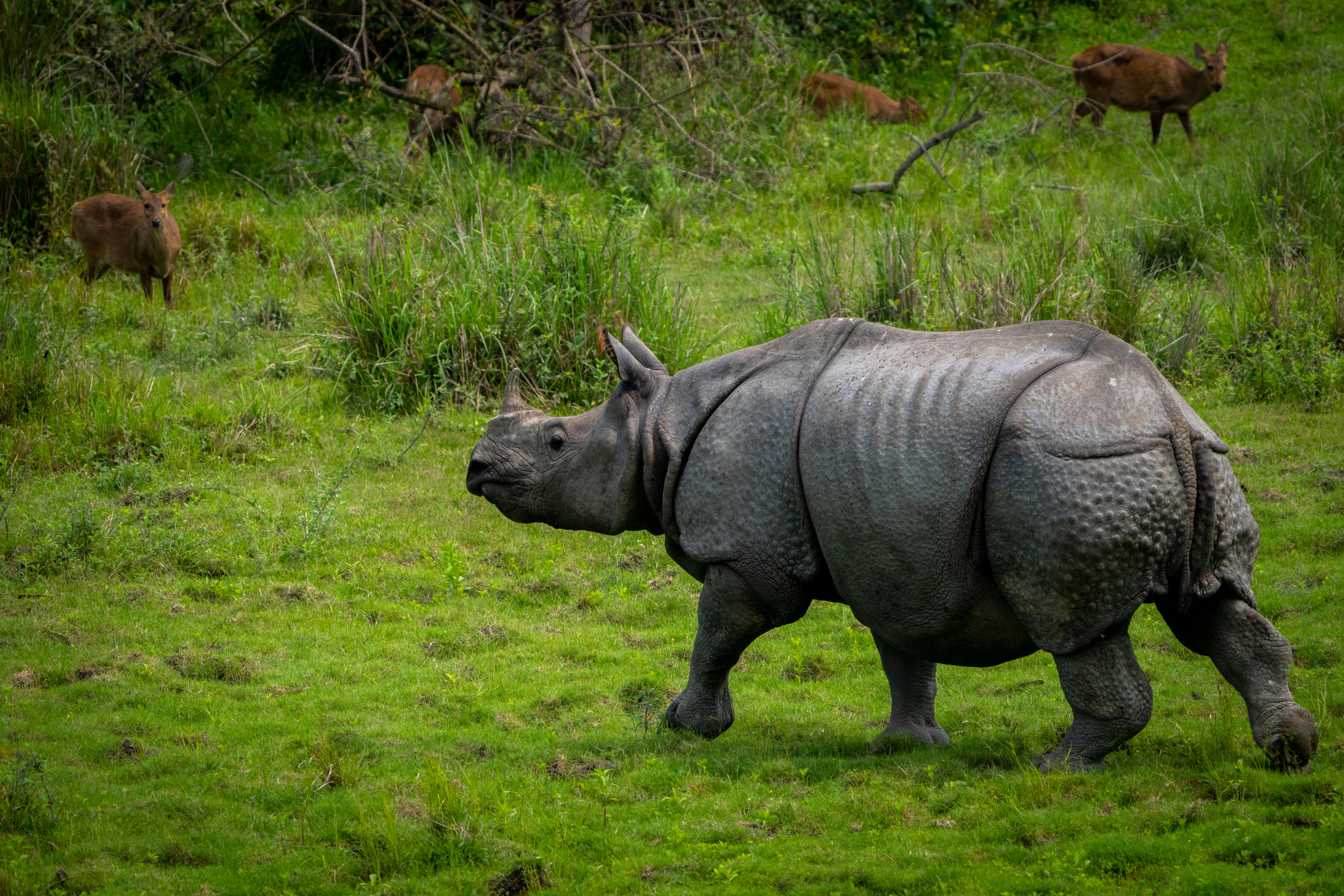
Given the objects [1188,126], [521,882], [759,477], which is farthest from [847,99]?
[521,882]

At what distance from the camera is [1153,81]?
16.5 meters

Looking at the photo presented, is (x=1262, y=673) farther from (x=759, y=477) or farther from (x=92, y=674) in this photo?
(x=92, y=674)

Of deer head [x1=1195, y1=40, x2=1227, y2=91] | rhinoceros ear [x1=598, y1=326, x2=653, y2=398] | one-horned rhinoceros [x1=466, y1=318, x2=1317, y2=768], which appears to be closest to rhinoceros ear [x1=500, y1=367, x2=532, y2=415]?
one-horned rhinoceros [x1=466, y1=318, x2=1317, y2=768]

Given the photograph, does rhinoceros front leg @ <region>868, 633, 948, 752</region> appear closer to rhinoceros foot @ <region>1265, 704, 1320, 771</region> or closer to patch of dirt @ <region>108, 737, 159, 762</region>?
rhinoceros foot @ <region>1265, 704, 1320, 771</region>

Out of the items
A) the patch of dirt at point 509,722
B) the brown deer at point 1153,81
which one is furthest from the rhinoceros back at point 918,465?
the brown deer at point 1153,81

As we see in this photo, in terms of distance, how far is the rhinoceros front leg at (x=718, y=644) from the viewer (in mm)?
5336

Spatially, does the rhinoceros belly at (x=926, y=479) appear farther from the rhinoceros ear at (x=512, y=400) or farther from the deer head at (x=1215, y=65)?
the deer head at (x=1215, y=65)

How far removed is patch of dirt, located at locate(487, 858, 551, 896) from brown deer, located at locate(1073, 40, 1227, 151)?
1421 centimetres

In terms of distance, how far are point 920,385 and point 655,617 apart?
313cm

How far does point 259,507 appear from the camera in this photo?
8484 millimetres

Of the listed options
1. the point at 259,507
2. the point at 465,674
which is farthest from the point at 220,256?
the point at 465,674

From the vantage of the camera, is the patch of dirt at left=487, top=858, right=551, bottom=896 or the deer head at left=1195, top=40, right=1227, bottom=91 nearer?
the patch of dirt at left=487, top=858, right=551, bottom=896

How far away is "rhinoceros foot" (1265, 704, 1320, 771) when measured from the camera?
4672 millimetres

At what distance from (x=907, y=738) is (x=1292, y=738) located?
149 centimetres
